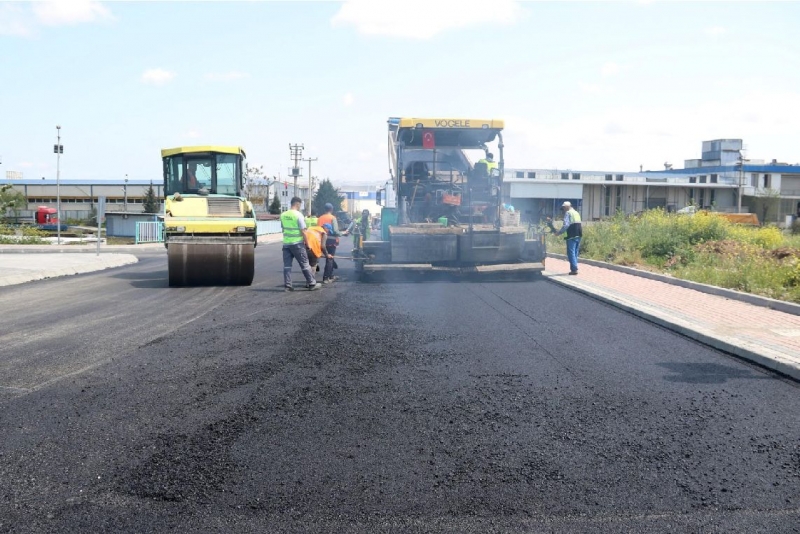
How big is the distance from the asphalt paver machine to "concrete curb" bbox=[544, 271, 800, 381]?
3123mm

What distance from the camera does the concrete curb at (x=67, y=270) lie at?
1592cm

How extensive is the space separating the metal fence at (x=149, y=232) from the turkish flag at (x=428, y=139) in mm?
27898

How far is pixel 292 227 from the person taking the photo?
12969 millimetres

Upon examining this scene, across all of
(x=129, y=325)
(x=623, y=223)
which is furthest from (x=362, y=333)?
(x=623, y=223)

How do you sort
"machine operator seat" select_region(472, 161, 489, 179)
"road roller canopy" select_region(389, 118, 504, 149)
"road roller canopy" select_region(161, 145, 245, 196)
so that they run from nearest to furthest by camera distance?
1. "road roller canopy" select_region(389, 118, 504, 149)
2. "road roller canopy" select_region(161, 145, 245, 196)
3. "machine operator seat" select_region(472, 161, 489, 179)

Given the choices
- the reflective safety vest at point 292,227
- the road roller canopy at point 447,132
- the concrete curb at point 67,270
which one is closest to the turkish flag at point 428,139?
the road roller canopy at point 447,132

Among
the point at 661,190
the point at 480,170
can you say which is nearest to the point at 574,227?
the point at 480,170

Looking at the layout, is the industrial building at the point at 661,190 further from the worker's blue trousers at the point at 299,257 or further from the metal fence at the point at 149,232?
the worker's blue trousers at the point at 299,257

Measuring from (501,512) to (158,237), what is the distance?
1553 inches

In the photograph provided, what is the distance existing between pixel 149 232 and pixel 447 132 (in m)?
28.9

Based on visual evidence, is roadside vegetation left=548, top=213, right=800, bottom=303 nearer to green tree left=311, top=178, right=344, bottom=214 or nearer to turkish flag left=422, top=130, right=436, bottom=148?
turkish flag left=422, top=130, right=436, bottom=148

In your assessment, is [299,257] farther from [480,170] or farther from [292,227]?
[480,170]

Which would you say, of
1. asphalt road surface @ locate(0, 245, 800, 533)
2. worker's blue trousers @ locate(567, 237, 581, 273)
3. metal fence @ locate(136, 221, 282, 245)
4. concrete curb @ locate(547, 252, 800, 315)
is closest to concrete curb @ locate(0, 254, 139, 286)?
asphalt road surface @ locate(0, 245, 800, 533)

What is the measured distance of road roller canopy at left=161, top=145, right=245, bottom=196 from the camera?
586 inches
